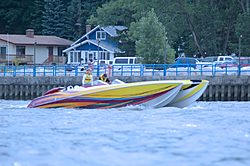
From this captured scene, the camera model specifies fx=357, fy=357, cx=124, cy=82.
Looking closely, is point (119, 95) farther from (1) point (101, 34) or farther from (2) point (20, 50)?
(1) point (101, 34)

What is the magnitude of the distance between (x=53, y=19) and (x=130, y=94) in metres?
51.9

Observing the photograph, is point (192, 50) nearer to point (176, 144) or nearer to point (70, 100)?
point (70, 100)

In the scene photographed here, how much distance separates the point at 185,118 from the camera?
1247cm

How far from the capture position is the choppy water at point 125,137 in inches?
293

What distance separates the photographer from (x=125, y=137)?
9.46 meters

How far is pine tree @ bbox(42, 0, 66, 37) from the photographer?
62206 mm

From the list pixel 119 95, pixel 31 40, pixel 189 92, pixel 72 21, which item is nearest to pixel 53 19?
pixel 72 21

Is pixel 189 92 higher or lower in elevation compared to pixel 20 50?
lower

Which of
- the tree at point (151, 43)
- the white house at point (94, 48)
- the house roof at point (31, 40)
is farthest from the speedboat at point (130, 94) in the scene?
the house roof at point (31, 40)

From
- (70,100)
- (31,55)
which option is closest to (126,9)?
(31,55)

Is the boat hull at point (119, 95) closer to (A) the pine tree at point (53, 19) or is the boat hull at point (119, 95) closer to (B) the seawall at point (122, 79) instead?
(B) the seawall at point (122, 79)

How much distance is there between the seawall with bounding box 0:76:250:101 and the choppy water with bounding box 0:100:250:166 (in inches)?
372

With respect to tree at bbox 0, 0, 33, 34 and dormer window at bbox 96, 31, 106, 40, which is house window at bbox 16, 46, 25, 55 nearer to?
dormer window at bbox 96, 31, 106, 40

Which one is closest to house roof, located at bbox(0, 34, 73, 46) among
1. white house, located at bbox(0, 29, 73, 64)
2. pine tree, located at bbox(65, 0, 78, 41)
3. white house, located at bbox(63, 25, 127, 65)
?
white house, located at bbox(0, 29, 73, 64)
